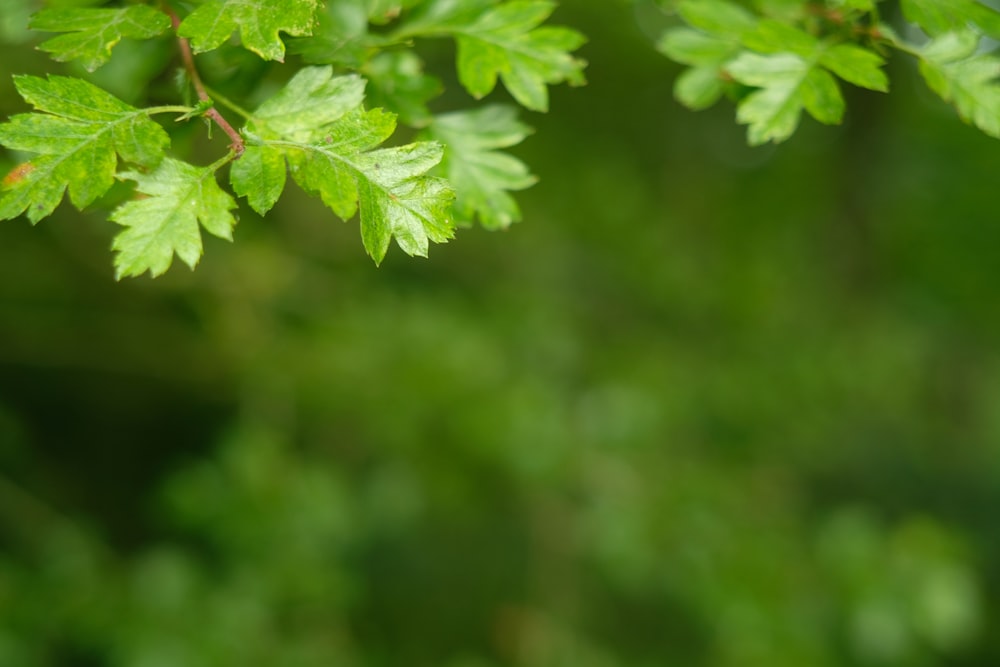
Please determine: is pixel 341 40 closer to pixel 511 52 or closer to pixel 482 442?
pixel 511 52

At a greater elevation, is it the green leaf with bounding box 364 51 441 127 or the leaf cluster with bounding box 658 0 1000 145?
the leaf cluster with bounding box 658 0 1000 145

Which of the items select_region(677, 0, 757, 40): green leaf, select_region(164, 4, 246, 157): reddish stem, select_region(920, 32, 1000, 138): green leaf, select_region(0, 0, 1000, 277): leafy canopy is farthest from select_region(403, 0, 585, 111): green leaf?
select_region(920, 32, 1000, 138): green leaf

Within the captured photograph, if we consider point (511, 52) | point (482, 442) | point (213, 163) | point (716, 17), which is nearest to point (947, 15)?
point (716, 17)

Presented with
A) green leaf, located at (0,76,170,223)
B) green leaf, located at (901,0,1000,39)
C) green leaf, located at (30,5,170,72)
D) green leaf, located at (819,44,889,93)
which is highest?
green leaf, located at (901,0,1000,39)

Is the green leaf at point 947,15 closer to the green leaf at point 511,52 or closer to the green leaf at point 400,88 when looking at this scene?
the green leaf at point 511,52

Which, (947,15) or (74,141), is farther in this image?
(947,15)

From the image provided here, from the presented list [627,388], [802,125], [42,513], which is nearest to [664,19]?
[802,125]

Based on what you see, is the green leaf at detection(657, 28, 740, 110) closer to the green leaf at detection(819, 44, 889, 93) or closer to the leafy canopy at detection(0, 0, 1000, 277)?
the leafy canopy at detection(0, 0, 1000, 277)
